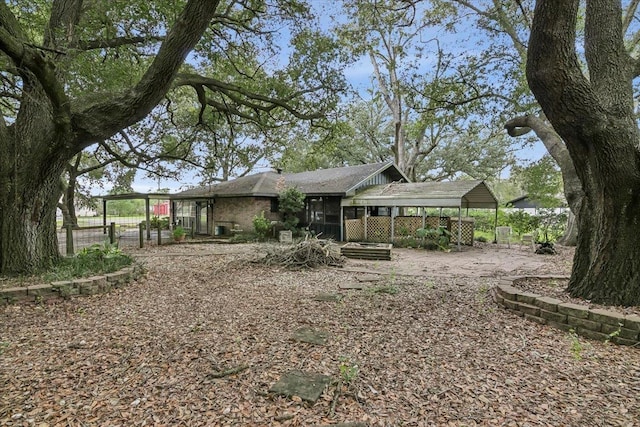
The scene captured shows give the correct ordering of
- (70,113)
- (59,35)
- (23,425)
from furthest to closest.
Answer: (59,35), (70,113), (23,425)

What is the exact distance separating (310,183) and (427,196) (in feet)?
23.2

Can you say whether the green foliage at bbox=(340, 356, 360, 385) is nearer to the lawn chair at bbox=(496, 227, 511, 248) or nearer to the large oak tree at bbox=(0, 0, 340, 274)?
the large oak tree at bbox=(0, 0, 340, 274)

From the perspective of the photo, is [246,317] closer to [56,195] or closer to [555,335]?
[555,335]

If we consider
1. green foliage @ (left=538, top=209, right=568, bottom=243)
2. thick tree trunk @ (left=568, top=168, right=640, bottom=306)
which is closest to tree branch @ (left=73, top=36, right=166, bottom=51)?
thick tree trunk @ (left=568, top=168, right=640, bottom=306)

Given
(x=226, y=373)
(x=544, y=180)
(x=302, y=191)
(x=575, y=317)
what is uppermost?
(x=544, y=180)

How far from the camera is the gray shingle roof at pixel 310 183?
16641 millimetres

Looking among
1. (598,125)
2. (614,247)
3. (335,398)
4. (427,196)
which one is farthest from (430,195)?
(335,398)

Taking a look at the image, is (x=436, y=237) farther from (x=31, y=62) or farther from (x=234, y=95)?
(x=31, y=62)

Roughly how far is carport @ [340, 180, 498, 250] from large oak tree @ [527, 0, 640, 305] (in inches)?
327

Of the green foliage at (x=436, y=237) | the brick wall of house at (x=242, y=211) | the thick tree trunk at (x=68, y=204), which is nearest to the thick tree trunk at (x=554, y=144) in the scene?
the green foliage at (x=436, y=237)

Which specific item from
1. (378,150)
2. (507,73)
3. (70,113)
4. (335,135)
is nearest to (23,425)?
(70,113)

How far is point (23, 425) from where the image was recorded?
224cm

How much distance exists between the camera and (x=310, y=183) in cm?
1864

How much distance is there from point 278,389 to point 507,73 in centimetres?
1036
